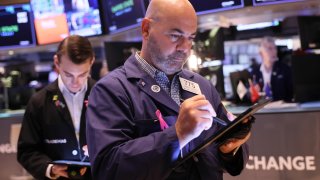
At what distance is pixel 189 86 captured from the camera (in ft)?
6.42

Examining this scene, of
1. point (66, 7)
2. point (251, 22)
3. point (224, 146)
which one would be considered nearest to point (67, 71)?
point (224, 146)

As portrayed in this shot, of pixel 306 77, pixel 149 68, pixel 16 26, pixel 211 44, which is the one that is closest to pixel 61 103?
pixel 149 68

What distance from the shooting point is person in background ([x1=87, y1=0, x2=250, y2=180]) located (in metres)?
1.58

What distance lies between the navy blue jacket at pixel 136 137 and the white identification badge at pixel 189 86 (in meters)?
0.02

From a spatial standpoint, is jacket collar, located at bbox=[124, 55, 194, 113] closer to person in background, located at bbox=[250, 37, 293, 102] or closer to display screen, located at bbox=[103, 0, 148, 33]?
display screen, located at bbox=[103, 0, 148, 33]

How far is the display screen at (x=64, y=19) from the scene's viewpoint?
202 inches

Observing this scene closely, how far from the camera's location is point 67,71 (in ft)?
9.43

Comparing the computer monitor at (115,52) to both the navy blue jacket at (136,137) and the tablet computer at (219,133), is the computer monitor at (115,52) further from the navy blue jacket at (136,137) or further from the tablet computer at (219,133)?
the tablet computer at (219,133)

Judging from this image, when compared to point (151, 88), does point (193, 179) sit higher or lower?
lower

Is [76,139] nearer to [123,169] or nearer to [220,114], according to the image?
[220,114]

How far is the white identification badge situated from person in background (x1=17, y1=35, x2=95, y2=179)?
3.33 ft

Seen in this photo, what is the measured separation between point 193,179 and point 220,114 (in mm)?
352

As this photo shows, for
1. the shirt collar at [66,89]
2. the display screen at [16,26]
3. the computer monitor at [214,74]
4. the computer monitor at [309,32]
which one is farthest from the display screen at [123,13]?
the shirt collar at [66,89]

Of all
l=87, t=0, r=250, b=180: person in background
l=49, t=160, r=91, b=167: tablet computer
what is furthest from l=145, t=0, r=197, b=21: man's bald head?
l=49, t=160, r=91, b=167: tablet computer
